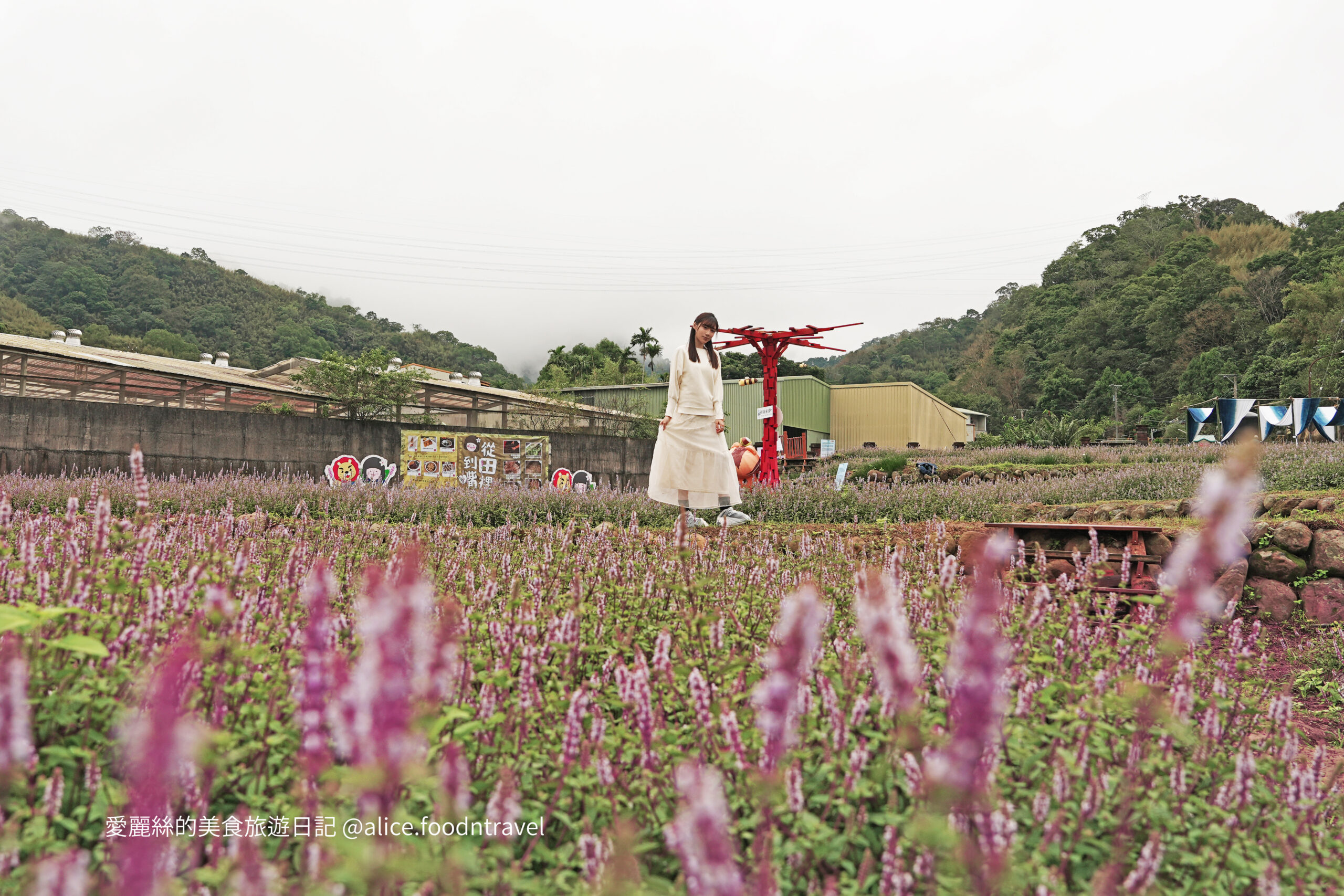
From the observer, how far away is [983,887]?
1.31m

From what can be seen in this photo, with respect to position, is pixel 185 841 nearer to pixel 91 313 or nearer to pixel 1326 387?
pixel 1326 387

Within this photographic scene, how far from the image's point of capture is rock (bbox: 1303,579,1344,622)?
578 cm

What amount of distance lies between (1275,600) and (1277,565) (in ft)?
0.94

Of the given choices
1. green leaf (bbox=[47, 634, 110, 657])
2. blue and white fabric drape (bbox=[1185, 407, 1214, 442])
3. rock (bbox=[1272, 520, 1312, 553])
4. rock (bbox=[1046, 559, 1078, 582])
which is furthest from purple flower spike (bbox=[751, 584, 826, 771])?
blue and white fabric drape (bbox=[1185, 407, 1214, 442])

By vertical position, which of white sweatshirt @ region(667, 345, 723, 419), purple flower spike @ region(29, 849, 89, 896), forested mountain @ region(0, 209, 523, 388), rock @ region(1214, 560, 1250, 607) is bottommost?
rock @ region(1214, 560, 1250, 607)

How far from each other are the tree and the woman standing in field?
12.7 meters

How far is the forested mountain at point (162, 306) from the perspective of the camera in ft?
152

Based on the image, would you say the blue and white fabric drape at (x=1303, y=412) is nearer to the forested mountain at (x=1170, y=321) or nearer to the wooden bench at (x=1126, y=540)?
the wooden bench at (x=1126, y=540)

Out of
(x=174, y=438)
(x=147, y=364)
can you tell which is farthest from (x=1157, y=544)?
(x=147, y=364)

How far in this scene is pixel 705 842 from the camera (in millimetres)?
1075

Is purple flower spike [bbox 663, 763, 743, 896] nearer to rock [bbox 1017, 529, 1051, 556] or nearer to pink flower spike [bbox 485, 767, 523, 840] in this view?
pink flower spike [bbox 485, 767, 523, 840]

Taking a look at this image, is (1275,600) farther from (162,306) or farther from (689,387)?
(162,306)

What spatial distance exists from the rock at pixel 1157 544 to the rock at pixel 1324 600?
108cm

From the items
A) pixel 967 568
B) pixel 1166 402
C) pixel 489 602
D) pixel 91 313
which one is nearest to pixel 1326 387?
pixel 1166 402
